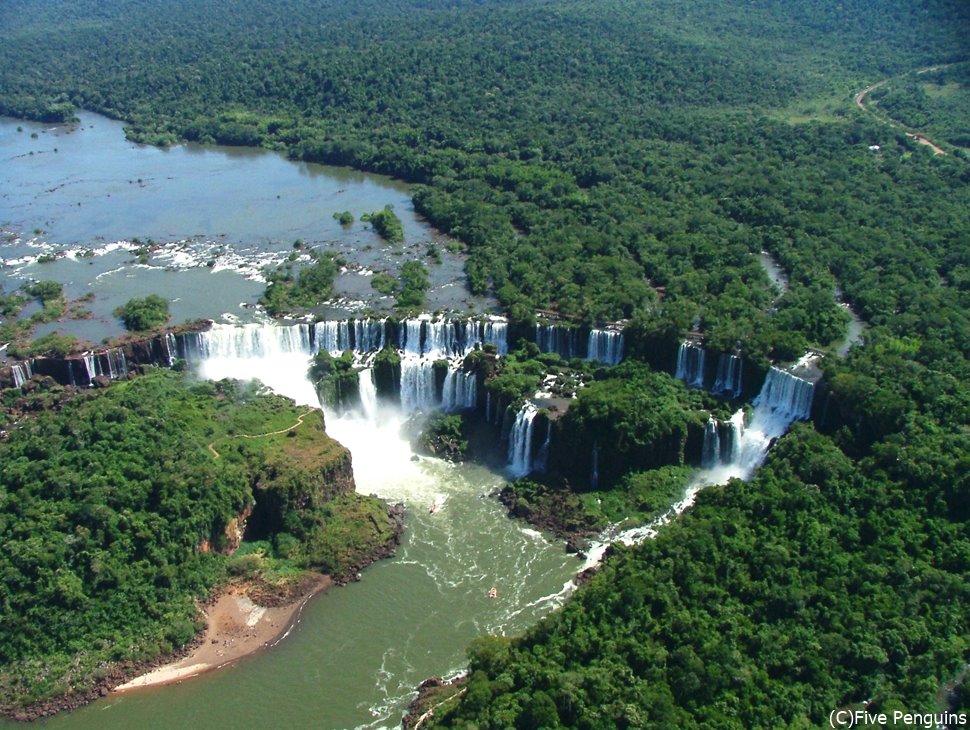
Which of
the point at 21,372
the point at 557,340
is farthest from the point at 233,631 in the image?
the point at 557,340

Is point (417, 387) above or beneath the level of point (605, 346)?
beneath

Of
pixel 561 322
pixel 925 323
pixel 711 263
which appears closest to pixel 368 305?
pixel 561 322

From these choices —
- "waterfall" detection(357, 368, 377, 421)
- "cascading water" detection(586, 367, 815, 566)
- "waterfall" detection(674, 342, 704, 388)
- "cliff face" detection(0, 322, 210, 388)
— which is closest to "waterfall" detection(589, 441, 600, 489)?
"cascading water" detection(586, 367, 815, 566)

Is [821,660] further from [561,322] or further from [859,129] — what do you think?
[859,129]

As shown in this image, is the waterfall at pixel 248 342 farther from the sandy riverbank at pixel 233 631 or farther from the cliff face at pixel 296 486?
the sandy riverbank at pixel 233 631

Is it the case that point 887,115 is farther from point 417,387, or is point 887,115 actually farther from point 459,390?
point 417,387

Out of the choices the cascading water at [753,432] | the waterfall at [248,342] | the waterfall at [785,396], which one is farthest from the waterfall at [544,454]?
the waterfall at [248,342]

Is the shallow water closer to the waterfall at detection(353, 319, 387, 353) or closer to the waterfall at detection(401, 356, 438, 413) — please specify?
the waterfall at detection(353, 319, 387, 353)
